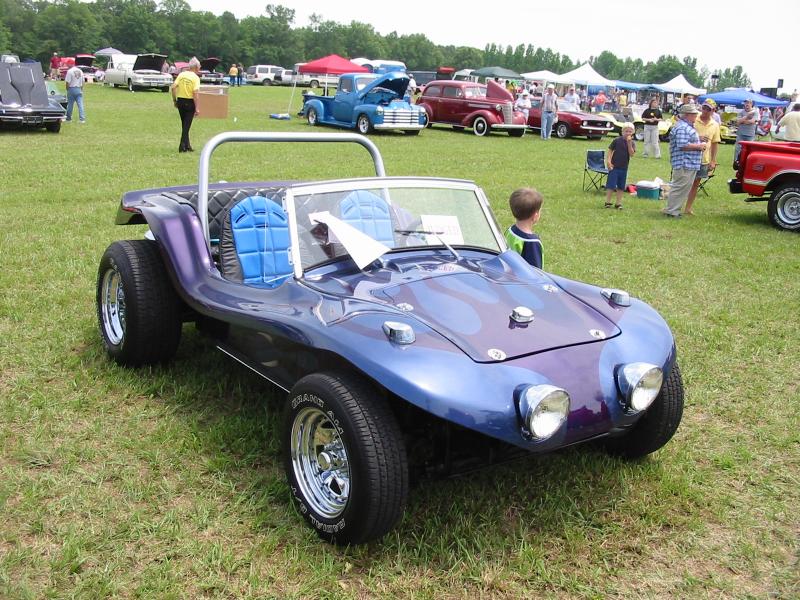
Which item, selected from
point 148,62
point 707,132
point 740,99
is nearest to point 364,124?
point 707,132

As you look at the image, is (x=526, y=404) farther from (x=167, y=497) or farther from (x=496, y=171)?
(x=496, y=171)

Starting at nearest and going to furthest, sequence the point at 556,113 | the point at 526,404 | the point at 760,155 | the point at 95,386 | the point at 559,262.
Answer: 1. the point at 526,404
2. the point at 95,386
3. the point at 559,262
4. the point at 760,155
5. the point at 556,113

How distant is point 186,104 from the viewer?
1356cm

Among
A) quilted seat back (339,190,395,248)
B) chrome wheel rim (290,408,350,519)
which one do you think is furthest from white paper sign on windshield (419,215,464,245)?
chrome wheel rim (290,408,350,519)

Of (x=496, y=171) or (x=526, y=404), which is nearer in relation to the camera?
(x=526, y=404)

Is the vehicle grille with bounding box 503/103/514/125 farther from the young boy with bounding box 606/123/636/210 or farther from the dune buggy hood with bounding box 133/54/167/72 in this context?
the dune buggy hood with bounding box 133/54/167/72

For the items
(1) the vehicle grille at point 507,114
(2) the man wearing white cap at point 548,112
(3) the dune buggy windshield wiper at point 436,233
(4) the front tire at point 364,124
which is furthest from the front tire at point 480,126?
(3) the dune buggy windshield wiper at point 436,233

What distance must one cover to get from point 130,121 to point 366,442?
19.2 meters

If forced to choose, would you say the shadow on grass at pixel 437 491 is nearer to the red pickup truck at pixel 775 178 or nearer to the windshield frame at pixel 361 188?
the windshield frame at pixel 361 188

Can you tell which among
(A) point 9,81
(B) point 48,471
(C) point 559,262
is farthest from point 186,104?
(B) point 48,471

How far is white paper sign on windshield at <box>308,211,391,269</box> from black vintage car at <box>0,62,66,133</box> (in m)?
14.5

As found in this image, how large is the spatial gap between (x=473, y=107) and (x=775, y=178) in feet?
40.9

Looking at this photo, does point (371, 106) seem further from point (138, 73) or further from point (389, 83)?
point (138, 73)

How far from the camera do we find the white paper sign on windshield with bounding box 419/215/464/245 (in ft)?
12.5
